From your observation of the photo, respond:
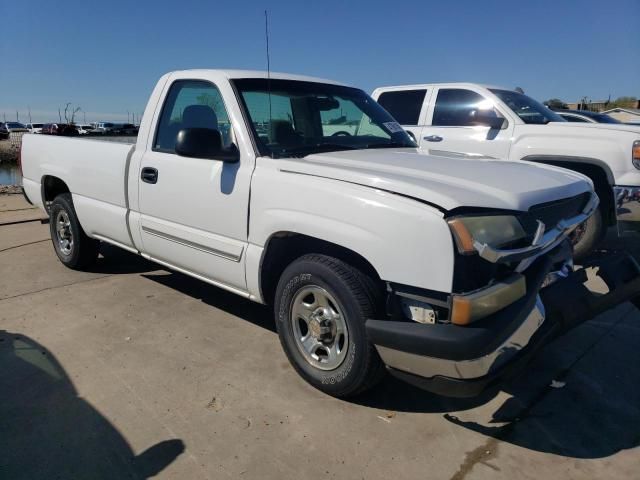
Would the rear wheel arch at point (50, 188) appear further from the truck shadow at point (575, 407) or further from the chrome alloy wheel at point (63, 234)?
the truck shadow at point (575, 407)

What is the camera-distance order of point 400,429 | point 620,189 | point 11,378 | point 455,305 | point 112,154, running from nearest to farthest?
point 455,305 < point 400,429 < point 11,378 < point 112,154 < point 620,189

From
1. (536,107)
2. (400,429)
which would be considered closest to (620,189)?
(536,107)

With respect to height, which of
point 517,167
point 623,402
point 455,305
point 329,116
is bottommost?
point 623,402

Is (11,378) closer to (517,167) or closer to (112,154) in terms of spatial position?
(112,154)

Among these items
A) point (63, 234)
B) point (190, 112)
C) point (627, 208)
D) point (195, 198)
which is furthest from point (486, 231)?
point (63, 234)

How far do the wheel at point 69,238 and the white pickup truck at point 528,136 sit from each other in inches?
136

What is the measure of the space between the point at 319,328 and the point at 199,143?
4.39ft

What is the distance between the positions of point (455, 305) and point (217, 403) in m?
1.50

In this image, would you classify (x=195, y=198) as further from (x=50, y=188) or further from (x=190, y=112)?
(x=50, y=188)

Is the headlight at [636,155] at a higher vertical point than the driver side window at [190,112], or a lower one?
lower

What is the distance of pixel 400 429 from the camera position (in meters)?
2.75

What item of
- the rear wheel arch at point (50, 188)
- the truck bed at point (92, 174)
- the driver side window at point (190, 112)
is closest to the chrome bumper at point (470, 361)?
the driver side window at point (190, 112)

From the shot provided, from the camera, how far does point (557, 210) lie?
288 centimetres

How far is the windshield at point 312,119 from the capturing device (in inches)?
135
